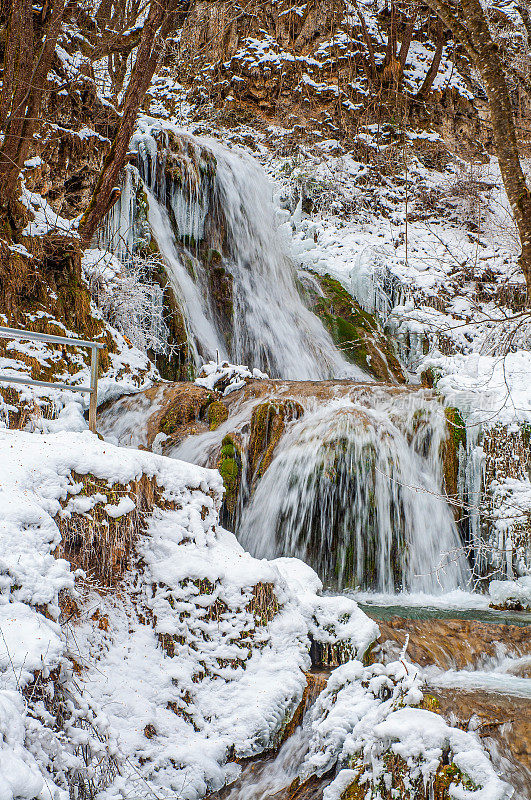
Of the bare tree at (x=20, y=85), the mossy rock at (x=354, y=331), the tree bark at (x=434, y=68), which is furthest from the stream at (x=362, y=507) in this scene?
the tree bark at (x=434, y=68)

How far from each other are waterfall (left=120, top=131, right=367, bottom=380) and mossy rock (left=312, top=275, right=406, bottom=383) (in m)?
0.37

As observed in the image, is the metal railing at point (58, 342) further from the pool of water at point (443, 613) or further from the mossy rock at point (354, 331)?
the mossy rock at point (354, 331)

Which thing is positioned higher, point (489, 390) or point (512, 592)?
point (489, 390)

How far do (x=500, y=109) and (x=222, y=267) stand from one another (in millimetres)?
11248

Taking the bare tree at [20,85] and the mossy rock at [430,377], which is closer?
the bare tree at [20,85]

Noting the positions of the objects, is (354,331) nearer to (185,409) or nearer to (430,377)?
(430,377)

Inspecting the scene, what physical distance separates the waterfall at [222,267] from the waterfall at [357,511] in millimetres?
4764

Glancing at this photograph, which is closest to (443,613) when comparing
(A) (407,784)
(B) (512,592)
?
(B) (512,592)

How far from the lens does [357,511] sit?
7.59 m

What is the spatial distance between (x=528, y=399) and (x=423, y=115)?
15.6 m

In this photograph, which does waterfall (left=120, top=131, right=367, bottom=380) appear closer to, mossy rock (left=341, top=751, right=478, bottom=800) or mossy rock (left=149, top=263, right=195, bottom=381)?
mossy rock (left=149, top=263, right=195, bottom=381)

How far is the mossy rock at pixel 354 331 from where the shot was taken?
14.2m

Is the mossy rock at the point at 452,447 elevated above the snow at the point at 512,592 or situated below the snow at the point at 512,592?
above

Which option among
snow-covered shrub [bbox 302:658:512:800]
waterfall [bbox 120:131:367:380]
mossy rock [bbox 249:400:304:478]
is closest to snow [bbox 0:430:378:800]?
snow-covered shrub [bbox 302:658:512:800]
